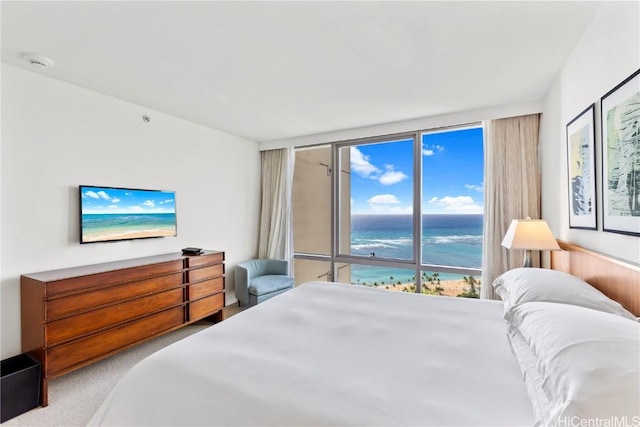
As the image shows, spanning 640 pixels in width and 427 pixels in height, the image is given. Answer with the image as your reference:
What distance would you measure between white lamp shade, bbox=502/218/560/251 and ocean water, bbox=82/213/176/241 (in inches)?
139

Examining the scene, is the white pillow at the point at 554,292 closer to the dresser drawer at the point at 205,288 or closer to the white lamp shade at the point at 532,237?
the white lamp shade at the point at 532,237

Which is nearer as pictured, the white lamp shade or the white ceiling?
the white ceiling

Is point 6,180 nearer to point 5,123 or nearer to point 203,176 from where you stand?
point 5,123

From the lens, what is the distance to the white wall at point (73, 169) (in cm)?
235

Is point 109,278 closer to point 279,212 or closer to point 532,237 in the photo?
point 279,212

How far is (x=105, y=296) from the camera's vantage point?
2.55 meters

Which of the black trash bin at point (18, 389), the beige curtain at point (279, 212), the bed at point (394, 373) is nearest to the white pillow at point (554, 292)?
the bed at point (394, 373)

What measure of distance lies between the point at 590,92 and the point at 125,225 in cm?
399

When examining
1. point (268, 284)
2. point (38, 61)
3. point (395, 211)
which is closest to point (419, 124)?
point (395, 211)

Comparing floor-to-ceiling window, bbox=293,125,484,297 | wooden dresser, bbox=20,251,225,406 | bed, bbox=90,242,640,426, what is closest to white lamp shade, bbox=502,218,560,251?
bed, bbox=90,242,640,426

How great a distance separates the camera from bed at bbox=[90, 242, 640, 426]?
86cm

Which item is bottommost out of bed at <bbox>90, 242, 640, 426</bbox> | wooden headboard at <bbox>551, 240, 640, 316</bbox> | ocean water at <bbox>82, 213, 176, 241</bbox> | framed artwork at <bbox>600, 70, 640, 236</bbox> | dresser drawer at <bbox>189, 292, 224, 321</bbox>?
dresser drawer at <bbox>189, 292, 224, 321</bbox>

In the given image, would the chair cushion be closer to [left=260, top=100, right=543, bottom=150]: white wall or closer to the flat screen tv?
the flat screen tv

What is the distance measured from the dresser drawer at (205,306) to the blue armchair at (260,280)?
373 mm
